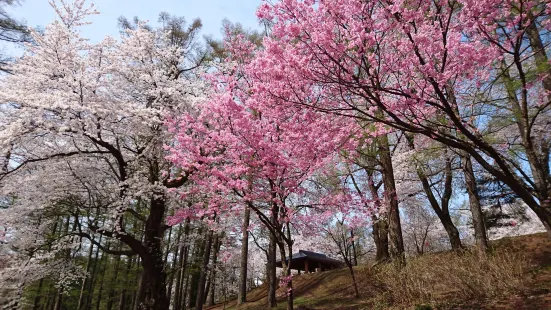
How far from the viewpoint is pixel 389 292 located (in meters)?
7.28

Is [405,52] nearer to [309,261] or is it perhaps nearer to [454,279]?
[454,279]

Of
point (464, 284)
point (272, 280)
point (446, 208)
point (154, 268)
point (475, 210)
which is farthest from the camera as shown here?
point (272, 280)

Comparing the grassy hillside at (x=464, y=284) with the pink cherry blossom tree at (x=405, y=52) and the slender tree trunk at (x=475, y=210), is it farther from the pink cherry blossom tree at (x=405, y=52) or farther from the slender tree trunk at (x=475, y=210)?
the slender tree trunk at (x=475, y=210)

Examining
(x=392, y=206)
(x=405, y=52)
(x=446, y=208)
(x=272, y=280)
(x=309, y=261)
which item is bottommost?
(x=272, y=280)

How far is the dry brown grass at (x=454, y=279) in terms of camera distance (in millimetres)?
5965

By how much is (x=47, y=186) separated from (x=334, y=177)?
9573mm

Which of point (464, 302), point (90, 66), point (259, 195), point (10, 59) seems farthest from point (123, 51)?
point (464, 302)

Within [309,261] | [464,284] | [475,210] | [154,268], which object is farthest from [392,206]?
[309,261]

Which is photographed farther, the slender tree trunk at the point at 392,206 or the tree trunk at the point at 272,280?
Answer: the tree trunk at the point at 272,280

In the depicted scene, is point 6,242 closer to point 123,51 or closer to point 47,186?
point 47,186

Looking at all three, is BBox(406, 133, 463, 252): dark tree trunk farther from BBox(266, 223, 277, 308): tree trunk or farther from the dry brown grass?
BBox(266, 223, 277, 308): tree trunk

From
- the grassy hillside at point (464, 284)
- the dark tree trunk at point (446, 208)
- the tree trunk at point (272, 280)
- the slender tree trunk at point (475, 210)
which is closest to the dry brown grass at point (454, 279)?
the grassy hillside at point (464, 284)

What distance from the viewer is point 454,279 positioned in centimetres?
638

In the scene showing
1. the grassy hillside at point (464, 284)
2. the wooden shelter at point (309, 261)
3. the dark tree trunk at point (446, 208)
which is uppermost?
the dark tree trunk at point (446, 208)
